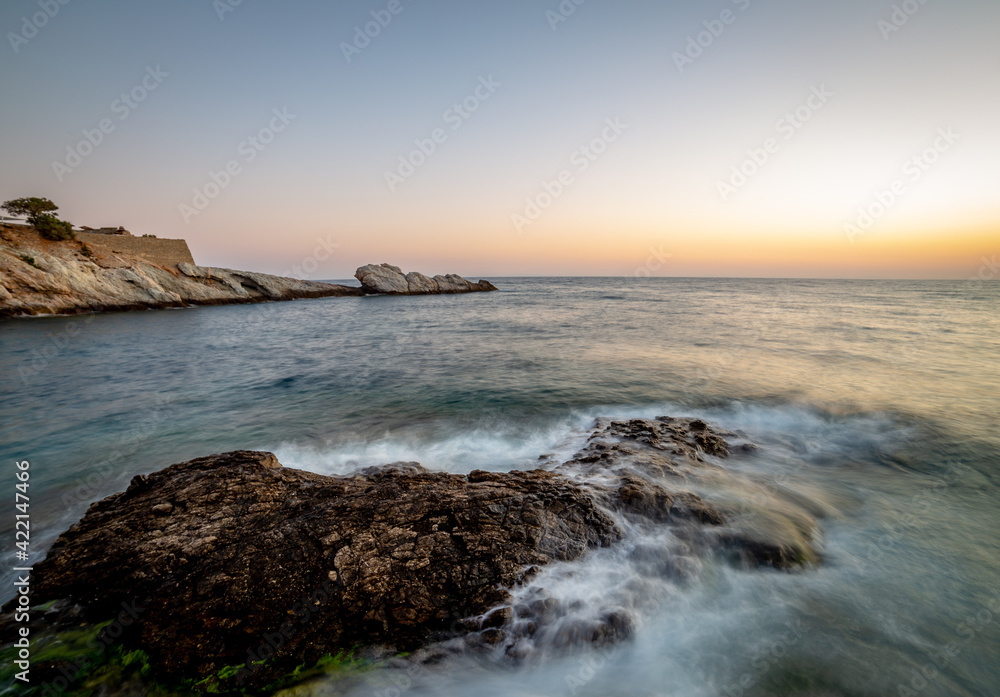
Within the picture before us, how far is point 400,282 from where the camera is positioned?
65000mm

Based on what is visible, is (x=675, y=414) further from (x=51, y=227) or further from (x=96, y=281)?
(x=51, y=227)

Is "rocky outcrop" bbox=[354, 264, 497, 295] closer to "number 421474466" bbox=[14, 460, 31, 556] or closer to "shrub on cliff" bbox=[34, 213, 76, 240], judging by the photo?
"shrub on cliff" bbox=[34, 213, 76, 240]

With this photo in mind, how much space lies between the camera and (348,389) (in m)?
12.3

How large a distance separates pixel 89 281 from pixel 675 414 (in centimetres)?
4555

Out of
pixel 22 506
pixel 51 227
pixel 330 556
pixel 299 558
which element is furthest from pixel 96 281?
pixel 330 556

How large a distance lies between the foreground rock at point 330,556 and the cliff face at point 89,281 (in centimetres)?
3804

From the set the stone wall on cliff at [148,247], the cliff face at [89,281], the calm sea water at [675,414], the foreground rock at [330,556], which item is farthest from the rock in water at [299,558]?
the stone wall on cliff at [148,247]

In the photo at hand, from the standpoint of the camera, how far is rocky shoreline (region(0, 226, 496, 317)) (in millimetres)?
27219

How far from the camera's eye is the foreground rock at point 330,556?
3215mm

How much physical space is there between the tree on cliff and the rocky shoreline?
0.69 m

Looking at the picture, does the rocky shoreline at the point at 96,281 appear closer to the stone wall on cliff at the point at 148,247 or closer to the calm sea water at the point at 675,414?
the stone wall on cliff at the point at 148,247

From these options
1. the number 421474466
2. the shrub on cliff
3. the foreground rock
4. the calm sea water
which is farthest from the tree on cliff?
the foreground rock

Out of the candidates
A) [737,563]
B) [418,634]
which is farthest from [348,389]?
[737,563]

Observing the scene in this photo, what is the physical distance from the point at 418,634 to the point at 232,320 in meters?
34.6
